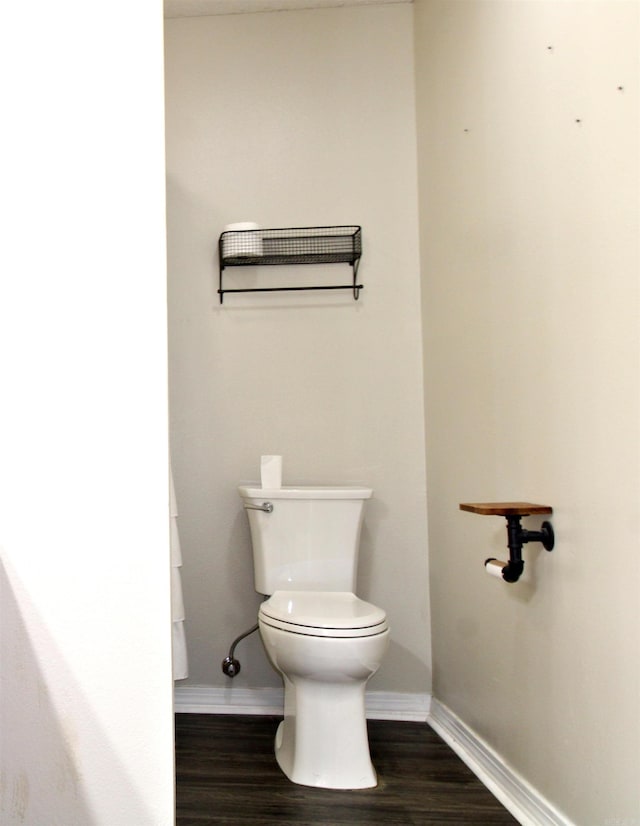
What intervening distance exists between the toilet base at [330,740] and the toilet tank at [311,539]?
1.36ft

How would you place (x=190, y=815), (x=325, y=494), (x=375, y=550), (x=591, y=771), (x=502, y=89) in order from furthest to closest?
(x=375, y=550) < (x=325, y=494) < (x=502, y=89) < (x=190, y=815) < (x=591, y=771)

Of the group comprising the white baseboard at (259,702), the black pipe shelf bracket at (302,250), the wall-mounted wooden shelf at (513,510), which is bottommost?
the white baseboard at (259,702)

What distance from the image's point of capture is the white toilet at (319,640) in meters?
1.91

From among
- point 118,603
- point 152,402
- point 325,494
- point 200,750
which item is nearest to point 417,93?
point 325,494

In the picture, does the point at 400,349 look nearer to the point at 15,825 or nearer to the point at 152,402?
the point at 152,402

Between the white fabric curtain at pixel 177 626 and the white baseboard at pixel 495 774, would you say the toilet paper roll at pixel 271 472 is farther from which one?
the white baseboard at pixel 495 774

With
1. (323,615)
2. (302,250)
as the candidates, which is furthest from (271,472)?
(302,250)

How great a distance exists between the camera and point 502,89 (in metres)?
1.88

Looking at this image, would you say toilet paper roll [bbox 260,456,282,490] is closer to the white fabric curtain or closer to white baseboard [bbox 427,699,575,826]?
the white fabric curtain

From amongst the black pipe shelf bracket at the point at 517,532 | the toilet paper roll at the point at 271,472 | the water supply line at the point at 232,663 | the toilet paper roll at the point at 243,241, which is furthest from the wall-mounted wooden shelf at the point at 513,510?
the toilet paper roll at the point at 243,241

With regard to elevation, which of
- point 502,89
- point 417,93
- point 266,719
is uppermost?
point 417,93

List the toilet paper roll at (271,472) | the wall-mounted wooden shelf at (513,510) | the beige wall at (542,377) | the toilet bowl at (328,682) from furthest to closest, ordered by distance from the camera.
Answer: the toilet paper roll at (271,472) → the toilet bowl at (328,682) → the wall-mounted wooden shelf at (513,510) → the beige wall at (542,377)

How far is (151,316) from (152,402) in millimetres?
159

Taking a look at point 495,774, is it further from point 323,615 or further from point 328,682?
point 323,615
